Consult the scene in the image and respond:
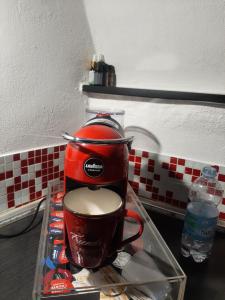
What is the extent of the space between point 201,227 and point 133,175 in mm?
342

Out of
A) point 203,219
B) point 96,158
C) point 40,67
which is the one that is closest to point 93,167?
point 96,158

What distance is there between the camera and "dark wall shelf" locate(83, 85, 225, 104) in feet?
2.43

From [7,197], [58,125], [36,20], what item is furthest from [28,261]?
[36,20]

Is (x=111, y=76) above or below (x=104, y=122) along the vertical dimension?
above

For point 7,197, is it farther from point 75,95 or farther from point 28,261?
point 75,95

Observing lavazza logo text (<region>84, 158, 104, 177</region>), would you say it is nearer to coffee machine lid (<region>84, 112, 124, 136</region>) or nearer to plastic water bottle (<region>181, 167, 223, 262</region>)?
coffee machine lid (<region>84, 112, 124, 136</region>)

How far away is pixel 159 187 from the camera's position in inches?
35.0

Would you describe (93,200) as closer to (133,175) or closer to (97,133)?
(97,133)

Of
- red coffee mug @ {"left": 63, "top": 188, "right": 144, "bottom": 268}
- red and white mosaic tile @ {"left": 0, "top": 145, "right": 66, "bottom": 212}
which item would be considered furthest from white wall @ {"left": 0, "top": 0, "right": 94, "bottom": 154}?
red coffee mug @ {"left": 63, "top": 188, "right": 144, "bottom": 268}

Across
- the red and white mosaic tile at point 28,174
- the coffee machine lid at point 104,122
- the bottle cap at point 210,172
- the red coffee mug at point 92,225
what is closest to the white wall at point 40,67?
the red and white mosaic tile at point 28,174

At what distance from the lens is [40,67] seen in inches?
31.1

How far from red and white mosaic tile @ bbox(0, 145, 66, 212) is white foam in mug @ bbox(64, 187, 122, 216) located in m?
0.34

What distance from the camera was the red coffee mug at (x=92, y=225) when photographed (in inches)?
16.9

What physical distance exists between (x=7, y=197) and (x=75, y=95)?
0.45 m
